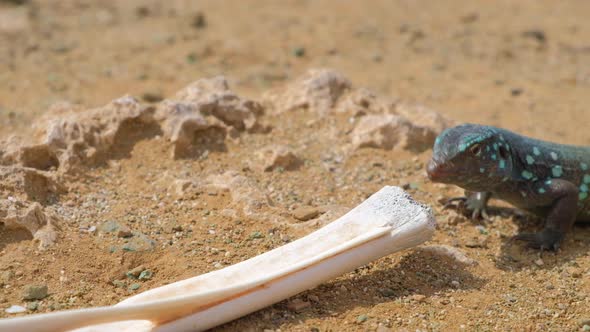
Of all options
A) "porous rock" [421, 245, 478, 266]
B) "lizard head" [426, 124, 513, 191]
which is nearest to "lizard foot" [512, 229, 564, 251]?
"lizard head" [426, 124, 513, 191]

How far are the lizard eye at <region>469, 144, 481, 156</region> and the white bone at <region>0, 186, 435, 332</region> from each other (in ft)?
3.13

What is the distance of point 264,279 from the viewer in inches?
152

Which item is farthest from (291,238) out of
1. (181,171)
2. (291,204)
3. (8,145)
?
(8,145)

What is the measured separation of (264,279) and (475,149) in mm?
A: 2133

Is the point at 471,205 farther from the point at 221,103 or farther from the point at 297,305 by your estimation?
the point at 221,103

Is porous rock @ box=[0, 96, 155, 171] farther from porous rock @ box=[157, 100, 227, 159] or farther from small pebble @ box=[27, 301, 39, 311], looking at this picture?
small pebble @ box=[27, 301, 39, 311]

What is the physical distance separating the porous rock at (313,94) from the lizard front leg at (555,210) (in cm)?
223

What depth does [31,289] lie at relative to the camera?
4.11 meters

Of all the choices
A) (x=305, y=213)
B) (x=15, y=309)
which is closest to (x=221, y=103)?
(x=305, y=213)

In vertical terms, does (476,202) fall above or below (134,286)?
below

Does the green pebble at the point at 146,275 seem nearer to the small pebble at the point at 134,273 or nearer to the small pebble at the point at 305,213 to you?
the small pebble at the point at 134,273

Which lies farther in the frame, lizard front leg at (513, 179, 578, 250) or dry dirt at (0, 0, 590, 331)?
lizard front leg at (513, 179, 578, 250)

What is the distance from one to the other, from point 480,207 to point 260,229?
78.9 inches

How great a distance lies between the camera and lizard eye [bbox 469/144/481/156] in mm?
5113
